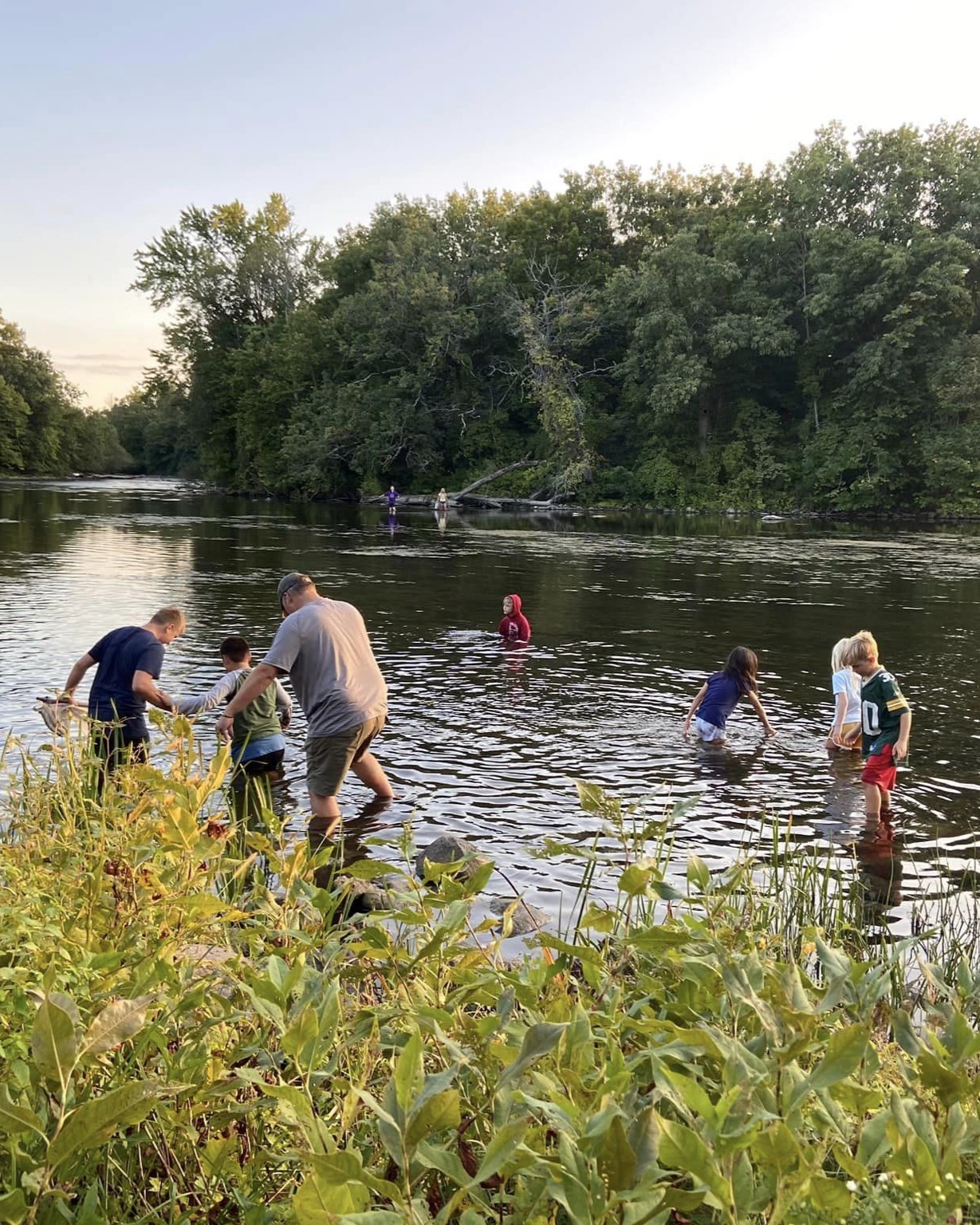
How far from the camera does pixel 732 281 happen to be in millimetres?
58250

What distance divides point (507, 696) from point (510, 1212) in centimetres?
1201

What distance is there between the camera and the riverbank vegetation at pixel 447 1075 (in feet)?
4.65

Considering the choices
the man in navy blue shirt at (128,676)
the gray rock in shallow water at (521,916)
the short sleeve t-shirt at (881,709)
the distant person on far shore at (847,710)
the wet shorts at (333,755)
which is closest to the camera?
the gray rock in shallow water at (521,916)

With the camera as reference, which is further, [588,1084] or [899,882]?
[899,882]

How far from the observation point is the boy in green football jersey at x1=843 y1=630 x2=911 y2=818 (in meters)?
8.50

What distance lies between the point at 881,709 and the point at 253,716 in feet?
19.9

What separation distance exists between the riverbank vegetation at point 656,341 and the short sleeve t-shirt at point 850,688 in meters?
46.6

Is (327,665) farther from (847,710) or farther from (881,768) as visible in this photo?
(847,710)

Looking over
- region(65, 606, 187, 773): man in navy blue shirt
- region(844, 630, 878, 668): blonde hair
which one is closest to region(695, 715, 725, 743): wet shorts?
region(844, 630, 878, 668): blonde hair

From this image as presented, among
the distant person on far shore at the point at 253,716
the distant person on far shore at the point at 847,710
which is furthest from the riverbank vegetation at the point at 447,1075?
the distant person on far shore at the point at 847,710

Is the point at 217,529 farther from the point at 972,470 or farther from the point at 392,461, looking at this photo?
the point at 972,470

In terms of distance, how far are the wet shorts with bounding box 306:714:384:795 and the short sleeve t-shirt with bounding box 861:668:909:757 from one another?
448 centimetres

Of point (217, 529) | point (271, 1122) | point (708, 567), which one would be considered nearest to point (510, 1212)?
point (271, 1122)

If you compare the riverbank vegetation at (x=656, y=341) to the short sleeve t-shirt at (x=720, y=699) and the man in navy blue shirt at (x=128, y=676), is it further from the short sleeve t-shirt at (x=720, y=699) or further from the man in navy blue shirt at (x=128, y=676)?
the man in navy blue shirt at (x=128, y=676)
